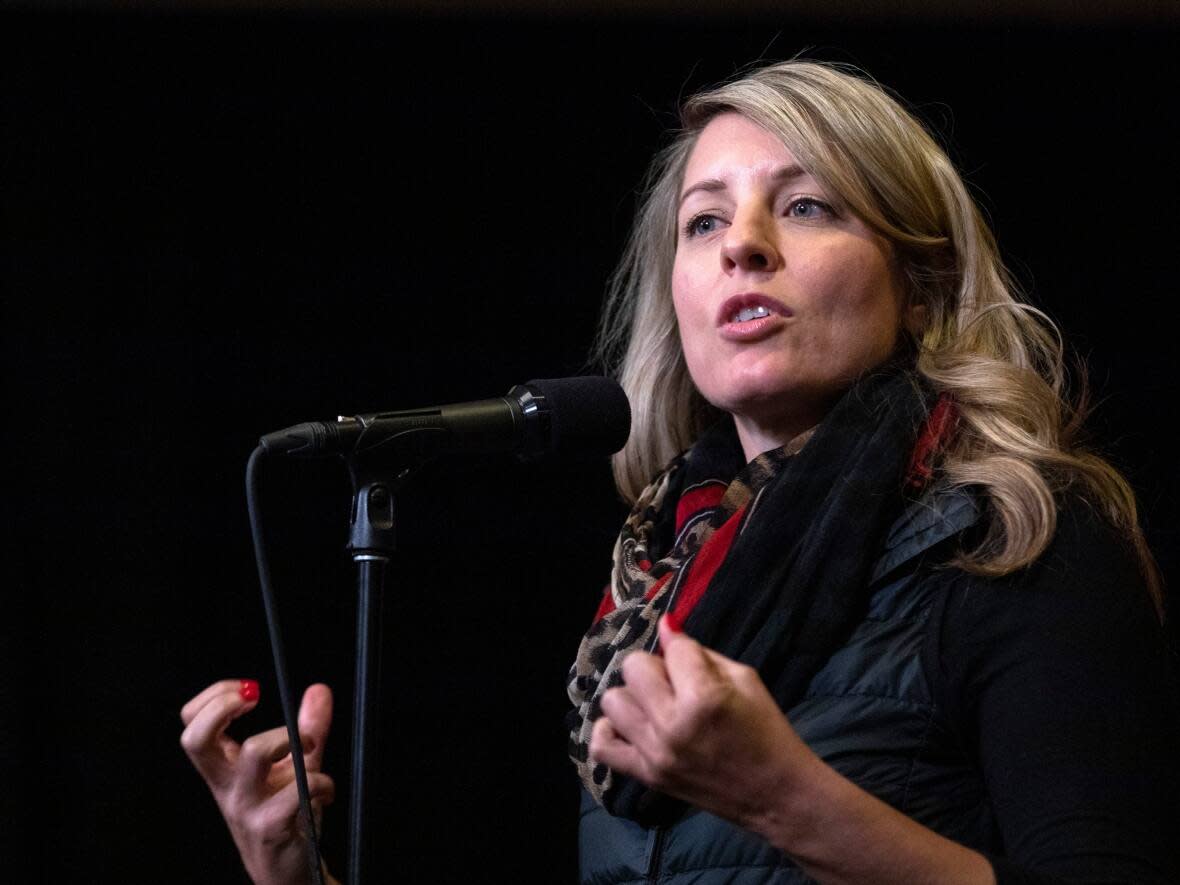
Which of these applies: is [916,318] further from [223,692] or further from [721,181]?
[223,692]

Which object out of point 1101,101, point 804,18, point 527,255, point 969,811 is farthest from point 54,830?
point 1101,101

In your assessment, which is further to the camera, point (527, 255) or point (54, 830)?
point (527, 255)

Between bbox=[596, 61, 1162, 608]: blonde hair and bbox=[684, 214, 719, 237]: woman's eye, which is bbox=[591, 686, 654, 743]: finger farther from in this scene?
bbox=[684, 214, 719, 237]: woman's eye

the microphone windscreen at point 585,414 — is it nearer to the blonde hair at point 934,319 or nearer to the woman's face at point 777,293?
the woman's face at point 777,293

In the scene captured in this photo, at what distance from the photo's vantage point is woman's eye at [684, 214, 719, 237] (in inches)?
68.2

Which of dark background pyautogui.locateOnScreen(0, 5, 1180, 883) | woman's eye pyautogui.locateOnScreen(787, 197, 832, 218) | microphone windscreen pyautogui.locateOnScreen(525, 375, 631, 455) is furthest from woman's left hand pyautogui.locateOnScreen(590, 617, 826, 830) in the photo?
dark background pyautogui.locateOnScreen(0, 5, 1180, 883)

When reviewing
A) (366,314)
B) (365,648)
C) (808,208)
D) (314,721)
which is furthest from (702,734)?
(366,314)

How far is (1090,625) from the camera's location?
125 centimetres

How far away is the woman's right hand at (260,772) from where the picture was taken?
4.98 feet

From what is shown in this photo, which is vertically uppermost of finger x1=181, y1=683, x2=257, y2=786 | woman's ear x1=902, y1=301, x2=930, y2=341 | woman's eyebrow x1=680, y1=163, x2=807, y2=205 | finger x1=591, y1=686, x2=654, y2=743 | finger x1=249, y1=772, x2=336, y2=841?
woman's eyebrow x1=680, y1=163, x2=807, y2=205

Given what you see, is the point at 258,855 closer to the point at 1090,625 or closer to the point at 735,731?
the point at 735,731

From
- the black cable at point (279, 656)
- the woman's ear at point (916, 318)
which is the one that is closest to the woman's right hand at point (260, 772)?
A: the black cable at point (279, 656)

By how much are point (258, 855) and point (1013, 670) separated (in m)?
0.87

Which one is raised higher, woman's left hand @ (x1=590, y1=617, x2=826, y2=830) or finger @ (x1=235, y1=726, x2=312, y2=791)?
woman's left hand @ (x1=590, y1=617, x2=826, y2=830)
